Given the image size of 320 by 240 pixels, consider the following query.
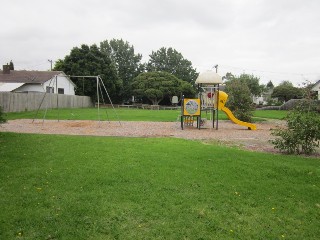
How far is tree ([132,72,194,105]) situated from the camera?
5865 centimetres

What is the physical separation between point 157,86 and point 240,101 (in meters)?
35.4

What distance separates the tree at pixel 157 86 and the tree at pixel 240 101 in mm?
33650

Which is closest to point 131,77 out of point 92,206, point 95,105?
point 95,105

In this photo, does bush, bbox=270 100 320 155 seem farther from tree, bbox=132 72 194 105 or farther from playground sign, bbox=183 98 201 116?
tree, bbox=132 72 194 105

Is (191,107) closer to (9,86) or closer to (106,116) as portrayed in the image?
(106,116)

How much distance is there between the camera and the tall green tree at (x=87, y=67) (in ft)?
163

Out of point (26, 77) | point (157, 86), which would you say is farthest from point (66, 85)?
point (157, 86)

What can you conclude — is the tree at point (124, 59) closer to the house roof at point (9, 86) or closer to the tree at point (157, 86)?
the tree at point (157, 86)

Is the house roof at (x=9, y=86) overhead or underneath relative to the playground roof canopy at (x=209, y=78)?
overhead

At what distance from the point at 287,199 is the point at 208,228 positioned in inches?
80.9

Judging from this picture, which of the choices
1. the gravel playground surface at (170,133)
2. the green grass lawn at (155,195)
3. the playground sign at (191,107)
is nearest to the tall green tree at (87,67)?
the playground sign at (191,107)

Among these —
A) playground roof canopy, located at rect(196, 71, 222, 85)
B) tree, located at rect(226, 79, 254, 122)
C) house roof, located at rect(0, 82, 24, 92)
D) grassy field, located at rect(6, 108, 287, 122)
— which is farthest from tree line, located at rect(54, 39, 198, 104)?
playground roof canopy, located at rect(196, 71, 222, 85)

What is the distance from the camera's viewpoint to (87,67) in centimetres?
5000

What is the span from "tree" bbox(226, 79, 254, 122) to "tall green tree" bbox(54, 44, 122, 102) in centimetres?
2919
